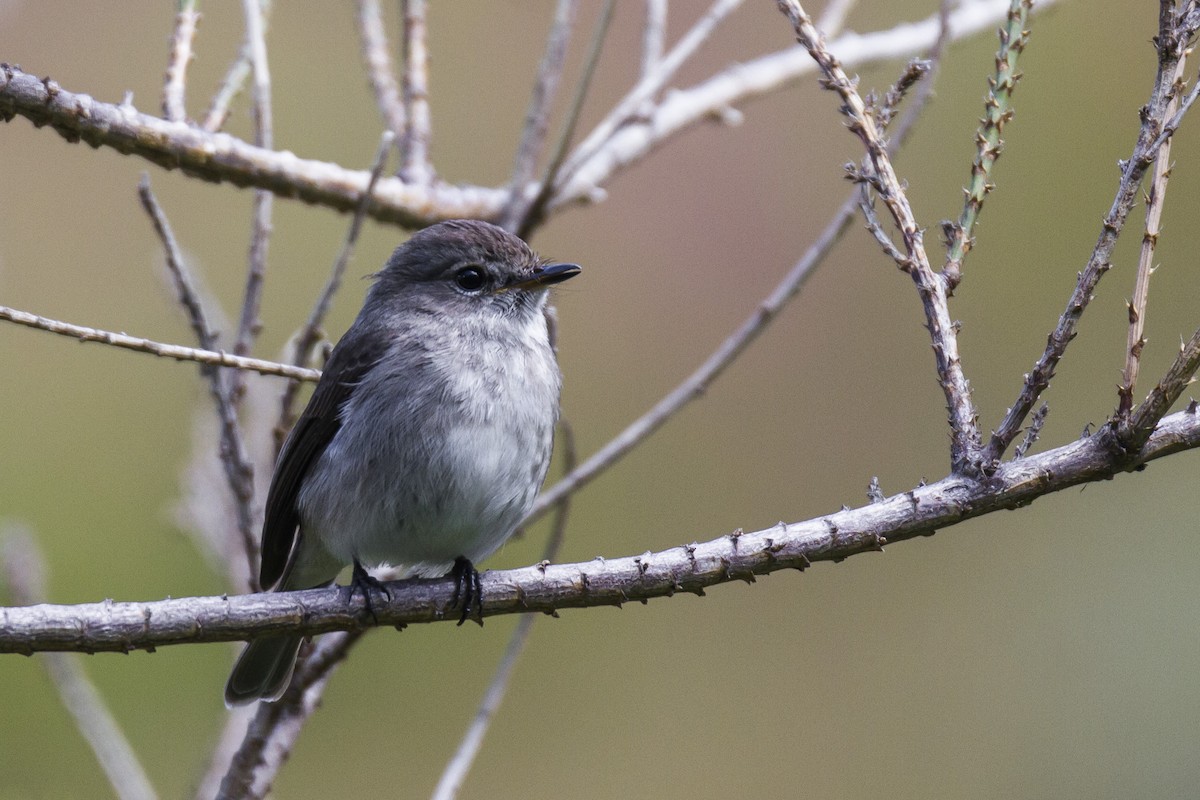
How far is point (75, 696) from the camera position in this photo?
3.22 metres

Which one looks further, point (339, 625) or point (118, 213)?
point (118, 213)

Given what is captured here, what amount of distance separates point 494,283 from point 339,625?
1465mm

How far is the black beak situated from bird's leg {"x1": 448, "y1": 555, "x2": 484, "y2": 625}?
992mm

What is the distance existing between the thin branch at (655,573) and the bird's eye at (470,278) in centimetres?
138

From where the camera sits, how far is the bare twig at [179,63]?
122 inches

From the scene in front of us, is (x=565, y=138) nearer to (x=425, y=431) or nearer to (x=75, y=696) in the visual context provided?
(x=425, y=431)

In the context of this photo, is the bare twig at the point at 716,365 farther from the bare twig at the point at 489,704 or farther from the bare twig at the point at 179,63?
the bare twig at the point at 179,63

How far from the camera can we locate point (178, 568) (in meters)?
5.36

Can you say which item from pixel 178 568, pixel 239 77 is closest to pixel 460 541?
pixel 239 77

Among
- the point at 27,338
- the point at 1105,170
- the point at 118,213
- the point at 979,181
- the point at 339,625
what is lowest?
the point at 339,625

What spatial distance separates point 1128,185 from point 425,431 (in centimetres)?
196

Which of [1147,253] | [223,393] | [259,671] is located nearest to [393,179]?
[223,393]

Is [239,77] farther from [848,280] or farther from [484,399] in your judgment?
[848,280]

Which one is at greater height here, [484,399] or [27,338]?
[27,338]
